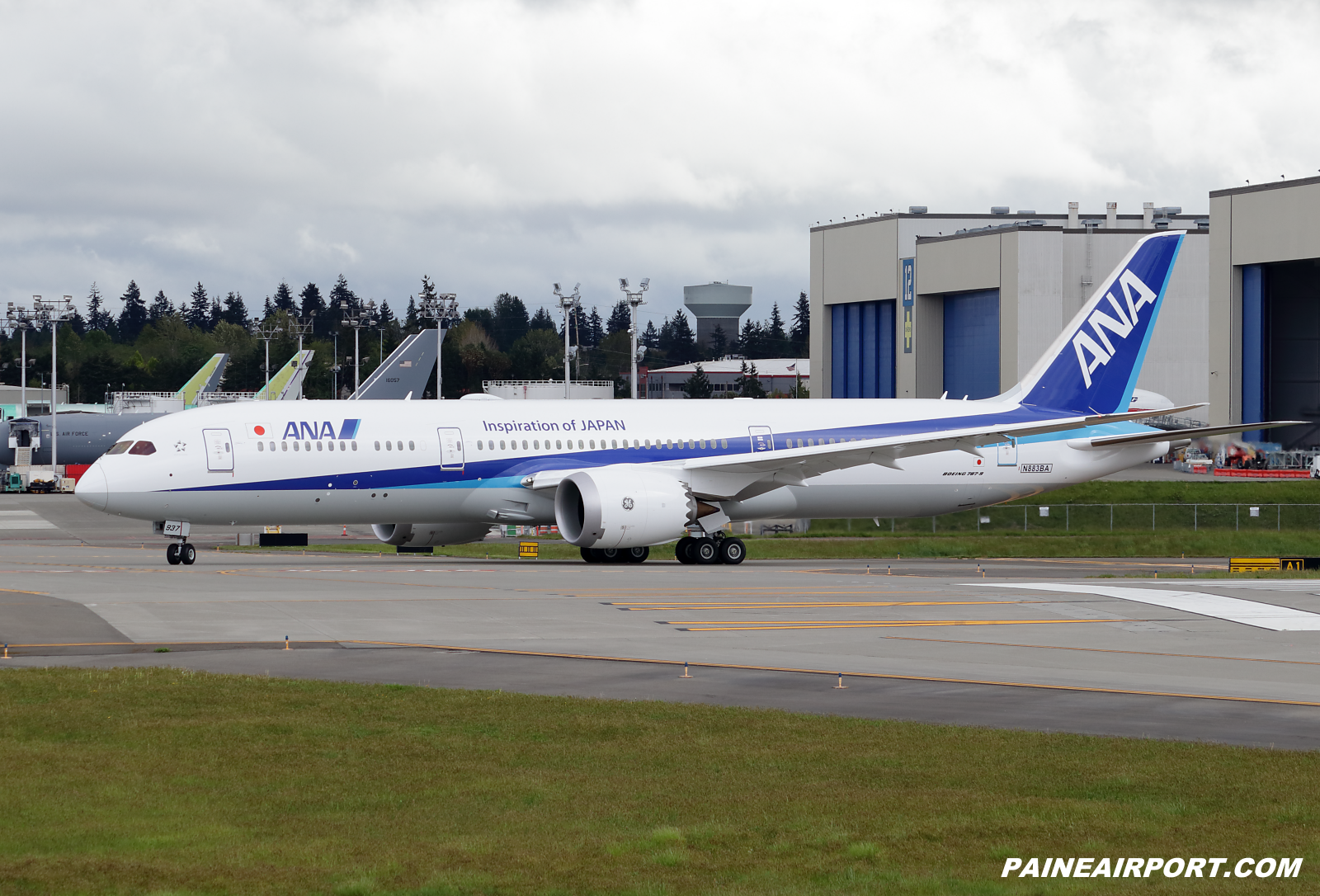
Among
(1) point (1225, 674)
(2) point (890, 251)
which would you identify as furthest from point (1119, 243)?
(1) point (1225, 674)

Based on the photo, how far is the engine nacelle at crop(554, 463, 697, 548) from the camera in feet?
121

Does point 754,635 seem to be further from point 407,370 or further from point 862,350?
point 862,350

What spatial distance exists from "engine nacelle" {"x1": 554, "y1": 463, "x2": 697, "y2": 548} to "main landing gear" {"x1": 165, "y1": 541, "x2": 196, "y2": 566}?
29.4ft

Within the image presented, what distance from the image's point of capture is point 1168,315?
338 ft

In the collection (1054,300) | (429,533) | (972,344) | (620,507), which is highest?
(1054,300)

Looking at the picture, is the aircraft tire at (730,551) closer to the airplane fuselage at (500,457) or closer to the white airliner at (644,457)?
the white airliner at (644,457)

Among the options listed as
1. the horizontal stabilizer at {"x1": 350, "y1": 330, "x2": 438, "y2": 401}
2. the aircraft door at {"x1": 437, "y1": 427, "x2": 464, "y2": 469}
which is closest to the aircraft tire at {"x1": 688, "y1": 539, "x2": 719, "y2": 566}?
the aircraft door at {"x1": 437, "y1": 427, "x2": 464, "y2": 469}

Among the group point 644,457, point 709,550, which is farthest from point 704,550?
point 644,457

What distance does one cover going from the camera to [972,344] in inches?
4237

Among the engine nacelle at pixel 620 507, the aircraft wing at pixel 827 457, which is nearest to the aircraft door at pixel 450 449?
the engine nacelle at pixel 620 507

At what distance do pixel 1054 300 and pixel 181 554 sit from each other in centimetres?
7685

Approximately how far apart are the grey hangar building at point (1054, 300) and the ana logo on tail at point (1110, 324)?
130 ft

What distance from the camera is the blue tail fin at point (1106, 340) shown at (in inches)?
1778

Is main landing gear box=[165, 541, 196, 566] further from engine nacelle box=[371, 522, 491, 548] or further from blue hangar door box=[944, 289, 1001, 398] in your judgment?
blue hangar door box=[944, 289, 1001, 398]
